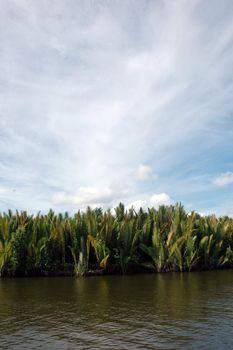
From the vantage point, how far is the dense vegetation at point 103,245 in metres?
19.1

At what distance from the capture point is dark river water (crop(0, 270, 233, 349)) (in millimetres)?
7634

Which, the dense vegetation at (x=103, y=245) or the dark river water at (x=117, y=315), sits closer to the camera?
the dark river water at (x=117, y=315)

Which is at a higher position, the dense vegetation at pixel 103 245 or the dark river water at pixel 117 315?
the dense vegetation at pixel 103 245

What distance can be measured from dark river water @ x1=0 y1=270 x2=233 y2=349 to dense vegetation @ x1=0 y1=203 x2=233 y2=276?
2.91 meters

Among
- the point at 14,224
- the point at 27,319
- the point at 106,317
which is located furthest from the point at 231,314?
the point at 14,224

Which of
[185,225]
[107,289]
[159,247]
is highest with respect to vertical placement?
[185,225]

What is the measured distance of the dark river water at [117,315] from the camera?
301 inches

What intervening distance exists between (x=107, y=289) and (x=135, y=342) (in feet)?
23.5

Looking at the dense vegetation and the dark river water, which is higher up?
the dense vegetation

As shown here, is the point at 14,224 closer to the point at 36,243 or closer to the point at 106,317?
the point at 36,243

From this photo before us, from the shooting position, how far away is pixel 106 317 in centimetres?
981

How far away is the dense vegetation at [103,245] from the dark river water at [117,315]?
9.54ft

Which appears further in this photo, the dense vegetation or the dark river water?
the dense vegetation

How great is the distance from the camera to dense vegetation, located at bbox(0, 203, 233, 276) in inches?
752
